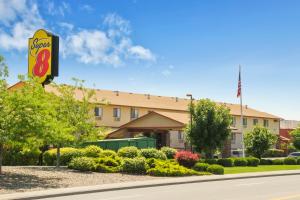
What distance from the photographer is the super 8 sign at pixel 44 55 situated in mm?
35500

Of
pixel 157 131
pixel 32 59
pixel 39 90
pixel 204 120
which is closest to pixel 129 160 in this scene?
pixel 39 90

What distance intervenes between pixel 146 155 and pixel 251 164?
46.3 ft

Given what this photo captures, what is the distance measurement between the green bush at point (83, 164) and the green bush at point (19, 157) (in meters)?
6.23

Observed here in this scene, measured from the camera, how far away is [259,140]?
164ft

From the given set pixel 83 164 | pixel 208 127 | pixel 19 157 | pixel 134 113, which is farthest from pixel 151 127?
pixel 83 164

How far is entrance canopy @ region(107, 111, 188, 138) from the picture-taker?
2240 inches

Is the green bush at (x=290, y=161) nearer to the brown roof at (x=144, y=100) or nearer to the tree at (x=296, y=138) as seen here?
the tree at (x=296, y=138)

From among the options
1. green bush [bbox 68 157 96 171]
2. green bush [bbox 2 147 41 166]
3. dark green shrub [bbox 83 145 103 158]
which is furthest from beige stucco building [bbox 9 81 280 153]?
green bush [bbox 68 157 96 171]

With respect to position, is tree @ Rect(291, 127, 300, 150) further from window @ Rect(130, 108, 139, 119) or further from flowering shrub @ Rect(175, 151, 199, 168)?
flowering shrub @ Rect(175, 151, 199, 168)

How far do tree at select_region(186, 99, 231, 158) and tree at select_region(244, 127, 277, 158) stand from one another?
6.86 metres

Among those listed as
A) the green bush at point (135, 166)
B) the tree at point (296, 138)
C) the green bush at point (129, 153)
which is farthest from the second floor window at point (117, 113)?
the green bush at point (135, 166)

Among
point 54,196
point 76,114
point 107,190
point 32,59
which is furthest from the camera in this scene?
point 32,59

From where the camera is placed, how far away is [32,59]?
1465 inches

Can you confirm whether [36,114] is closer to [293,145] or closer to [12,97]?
[12,97]
